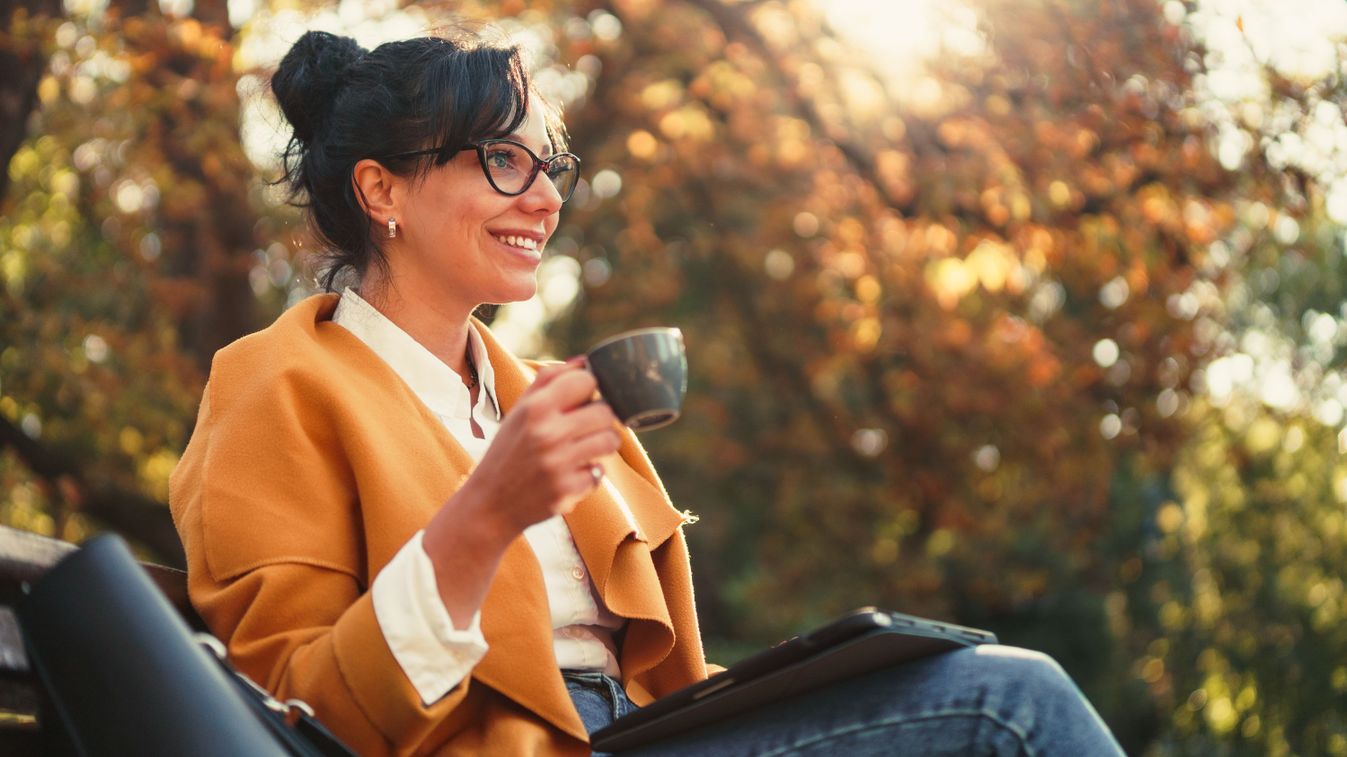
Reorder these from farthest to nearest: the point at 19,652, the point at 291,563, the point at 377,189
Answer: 1. the point at 377,189
2. the point at 291,563
3. the point at 19,652

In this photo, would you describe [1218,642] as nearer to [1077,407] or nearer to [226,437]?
[1077,407]

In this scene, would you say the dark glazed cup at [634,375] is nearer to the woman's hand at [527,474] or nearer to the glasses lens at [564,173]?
the woman's hand at [527,474]

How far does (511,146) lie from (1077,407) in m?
8.00

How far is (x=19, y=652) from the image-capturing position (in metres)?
1.77

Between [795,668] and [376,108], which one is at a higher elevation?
[376,108]

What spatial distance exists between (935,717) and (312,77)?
1.61 m

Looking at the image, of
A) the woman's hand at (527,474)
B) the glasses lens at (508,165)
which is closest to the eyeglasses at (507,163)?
the glasses lens at (508,165)

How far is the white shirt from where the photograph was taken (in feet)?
6.19

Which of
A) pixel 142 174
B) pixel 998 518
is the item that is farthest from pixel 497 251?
pixel 998 518

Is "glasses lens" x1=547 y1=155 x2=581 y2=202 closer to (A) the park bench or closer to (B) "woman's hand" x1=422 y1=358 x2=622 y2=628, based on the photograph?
(B) "woman's hand" x1=422 y1=358 x2=622 y2=628

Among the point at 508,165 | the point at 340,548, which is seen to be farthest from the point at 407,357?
the point at 340,548

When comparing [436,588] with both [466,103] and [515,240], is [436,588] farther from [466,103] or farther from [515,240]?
[466,103]

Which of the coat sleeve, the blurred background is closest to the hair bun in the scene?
the coat sleeve

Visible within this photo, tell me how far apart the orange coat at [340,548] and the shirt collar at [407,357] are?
4.3 inches
